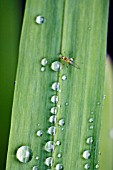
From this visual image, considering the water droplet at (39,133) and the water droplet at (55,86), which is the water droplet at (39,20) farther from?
the water droplet at (39,133)

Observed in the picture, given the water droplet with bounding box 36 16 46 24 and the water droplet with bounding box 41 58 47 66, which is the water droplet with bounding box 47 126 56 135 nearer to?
the water droplet with bounding box 41 58 47 66

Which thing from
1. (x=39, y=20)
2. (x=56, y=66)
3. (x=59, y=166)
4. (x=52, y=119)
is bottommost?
(x=59, y=166)

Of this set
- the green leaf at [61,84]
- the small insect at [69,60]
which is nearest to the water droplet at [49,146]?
the green leaf at [61,84]

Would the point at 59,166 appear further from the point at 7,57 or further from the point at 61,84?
the point at 7,57

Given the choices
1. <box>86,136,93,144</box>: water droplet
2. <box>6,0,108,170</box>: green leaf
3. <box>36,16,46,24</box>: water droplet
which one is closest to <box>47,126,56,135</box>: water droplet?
<box>6,0,108,170</box>: green leaf

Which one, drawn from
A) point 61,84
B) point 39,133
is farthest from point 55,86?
point 39,133

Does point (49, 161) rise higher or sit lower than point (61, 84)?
lower
